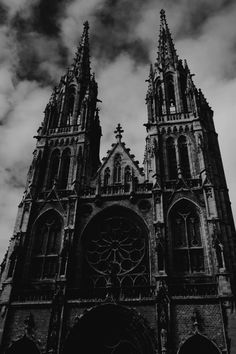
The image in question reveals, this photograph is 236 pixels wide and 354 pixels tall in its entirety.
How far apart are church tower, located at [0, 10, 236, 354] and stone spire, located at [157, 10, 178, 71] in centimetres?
295

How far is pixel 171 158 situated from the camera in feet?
86.1

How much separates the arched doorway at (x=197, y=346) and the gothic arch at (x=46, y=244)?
839 cm

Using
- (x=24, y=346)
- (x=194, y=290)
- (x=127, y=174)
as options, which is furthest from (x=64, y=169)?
(x=194, y=290)

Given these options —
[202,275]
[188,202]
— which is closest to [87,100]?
[188,202]

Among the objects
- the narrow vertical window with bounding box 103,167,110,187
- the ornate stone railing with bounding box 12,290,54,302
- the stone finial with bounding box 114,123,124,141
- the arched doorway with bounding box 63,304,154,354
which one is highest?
the stone finial with bounding box 114,123,124,141

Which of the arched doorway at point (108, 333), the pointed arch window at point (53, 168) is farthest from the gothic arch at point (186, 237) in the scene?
the pointed arch window at point (53, 168)

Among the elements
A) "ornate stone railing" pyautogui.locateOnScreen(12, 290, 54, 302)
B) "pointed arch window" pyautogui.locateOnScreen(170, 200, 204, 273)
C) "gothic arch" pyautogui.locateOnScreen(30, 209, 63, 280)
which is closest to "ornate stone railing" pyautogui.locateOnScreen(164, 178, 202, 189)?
"pointed arch window" pyautogui.locateOnScreen(170, 200, 204, 273)

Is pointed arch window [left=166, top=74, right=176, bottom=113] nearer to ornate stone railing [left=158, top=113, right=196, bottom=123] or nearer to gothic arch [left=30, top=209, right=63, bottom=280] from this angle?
ornate stone railing [left=158, top=113, right=196, bottom=123]

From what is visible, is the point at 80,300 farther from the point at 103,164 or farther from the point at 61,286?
the point at 103,164

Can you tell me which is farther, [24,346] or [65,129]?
[65,129]

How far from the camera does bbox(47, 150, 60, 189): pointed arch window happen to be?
26.2 metres

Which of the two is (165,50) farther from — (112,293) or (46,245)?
(112,293)

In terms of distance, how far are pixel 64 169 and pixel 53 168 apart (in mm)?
900

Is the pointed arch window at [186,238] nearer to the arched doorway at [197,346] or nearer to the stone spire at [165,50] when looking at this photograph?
the arched doorway at [197,346]
